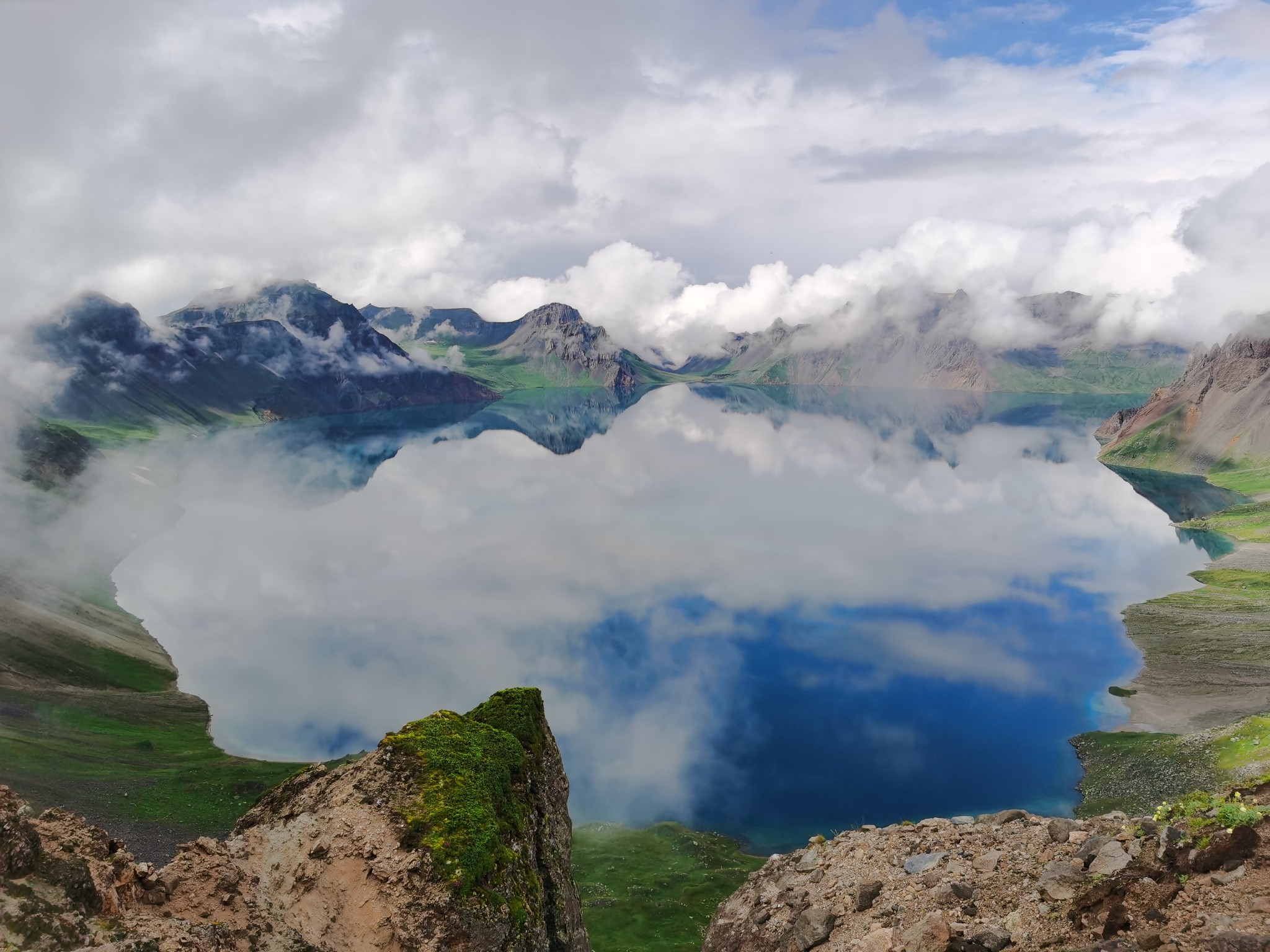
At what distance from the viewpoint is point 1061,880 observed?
19891mm

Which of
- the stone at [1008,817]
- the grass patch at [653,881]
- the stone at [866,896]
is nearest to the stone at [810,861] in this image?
the stone at [866,896]

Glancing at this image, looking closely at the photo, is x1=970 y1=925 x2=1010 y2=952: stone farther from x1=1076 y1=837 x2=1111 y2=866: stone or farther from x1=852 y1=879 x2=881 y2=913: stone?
x1=852 y1=879 x2=881 y2=913: stone

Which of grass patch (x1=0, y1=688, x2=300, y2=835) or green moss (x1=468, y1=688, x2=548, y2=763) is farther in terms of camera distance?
grass patch (x1=0, y1=688, x2=300, y2=835)

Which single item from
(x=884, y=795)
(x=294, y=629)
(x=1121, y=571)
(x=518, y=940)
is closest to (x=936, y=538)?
(x=1121, y=571)

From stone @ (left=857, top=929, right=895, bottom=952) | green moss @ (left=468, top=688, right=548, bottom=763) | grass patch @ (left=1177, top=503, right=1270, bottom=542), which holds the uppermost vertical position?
grass patch @ (left=1177, top=503, right=1270, bottom=542)

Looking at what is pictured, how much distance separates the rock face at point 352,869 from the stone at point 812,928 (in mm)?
7632

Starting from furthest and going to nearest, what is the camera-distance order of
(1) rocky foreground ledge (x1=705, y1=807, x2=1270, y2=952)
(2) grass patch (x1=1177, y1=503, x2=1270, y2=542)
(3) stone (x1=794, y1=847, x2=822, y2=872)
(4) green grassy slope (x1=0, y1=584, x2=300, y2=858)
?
(2) grass patch (x1=1177, y1=503, x2=1270, y2=542)
(4) green grassy slope (x1=0, y1=584, x2=300, y2=858)
(3) stone (x1=794, y1=847, x2=822, y2=872)
(1) rocky foreground ledge (x1=705, y1=807, x2=1270, y2=952)

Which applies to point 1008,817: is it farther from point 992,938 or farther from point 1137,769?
point 1137,769

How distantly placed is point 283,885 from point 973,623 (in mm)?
116427

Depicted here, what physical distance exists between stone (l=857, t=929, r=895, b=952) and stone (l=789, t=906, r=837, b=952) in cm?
368

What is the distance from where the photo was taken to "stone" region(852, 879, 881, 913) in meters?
25.9

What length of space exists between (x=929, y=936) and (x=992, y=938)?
1.60 metres

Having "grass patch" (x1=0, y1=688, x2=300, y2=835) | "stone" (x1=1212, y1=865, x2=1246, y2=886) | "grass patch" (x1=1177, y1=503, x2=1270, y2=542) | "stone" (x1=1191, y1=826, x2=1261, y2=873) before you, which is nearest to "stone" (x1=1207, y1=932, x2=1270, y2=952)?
"stone" (x1=1212, y1=865, x2=1246, y2=886)

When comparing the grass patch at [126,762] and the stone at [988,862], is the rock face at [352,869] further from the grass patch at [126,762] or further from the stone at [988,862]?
the grass patch at [126,762]
